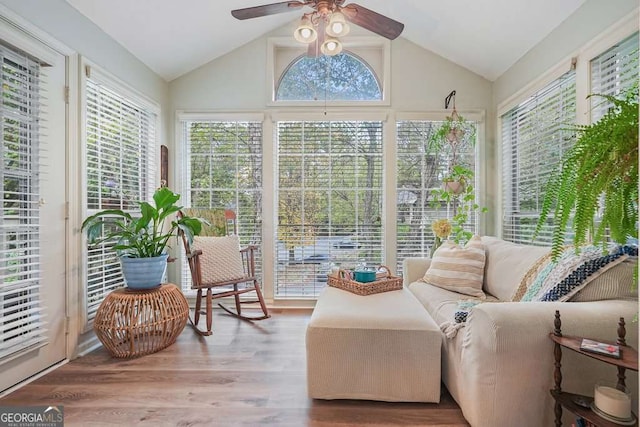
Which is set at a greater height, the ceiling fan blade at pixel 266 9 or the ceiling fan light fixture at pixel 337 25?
the ceiling fan blade at pixel 266 9

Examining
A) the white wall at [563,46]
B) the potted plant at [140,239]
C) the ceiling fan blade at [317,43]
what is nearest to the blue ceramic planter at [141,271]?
the potted plant at [140,239]

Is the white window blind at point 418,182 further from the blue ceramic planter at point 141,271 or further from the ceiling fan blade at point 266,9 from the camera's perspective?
the blue ceramic planter at point 141,271

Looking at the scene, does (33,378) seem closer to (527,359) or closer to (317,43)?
(527,359)

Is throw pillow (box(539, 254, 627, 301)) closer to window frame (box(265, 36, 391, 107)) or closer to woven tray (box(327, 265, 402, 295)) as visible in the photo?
woven tray (box(327, 265, 402, 295))

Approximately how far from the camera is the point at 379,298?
2.20 meters

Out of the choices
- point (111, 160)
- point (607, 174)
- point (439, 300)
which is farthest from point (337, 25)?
point (111, 160)

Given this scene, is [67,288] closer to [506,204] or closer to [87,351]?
[87,351]

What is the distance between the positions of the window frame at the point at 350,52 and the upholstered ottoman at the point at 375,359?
2.46m

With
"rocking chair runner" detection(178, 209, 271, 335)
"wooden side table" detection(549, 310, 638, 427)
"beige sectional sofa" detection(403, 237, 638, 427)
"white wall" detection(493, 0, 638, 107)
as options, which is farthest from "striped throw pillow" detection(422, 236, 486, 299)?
"rocking chair runner" detection(178, 209, 271, 335)

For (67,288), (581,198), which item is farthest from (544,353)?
(67,288)

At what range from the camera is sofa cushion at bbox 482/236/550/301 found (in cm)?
211

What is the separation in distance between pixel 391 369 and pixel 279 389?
670 mm

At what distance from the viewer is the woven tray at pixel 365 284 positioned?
91.7 inches

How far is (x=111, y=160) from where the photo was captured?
274cm
